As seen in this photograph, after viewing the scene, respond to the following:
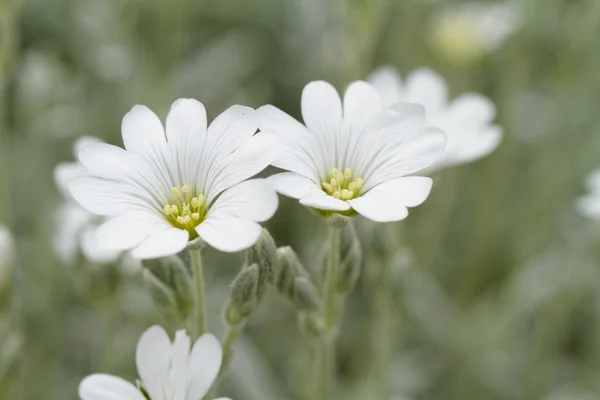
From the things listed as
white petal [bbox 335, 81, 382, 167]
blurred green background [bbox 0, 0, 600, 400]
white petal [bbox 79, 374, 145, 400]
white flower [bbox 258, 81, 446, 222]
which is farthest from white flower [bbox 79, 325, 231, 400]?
blurred green background [bbox 0, 0, 600, 400]

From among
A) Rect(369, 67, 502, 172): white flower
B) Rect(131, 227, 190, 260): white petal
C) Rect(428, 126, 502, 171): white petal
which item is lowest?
Rect(131, 227, 190, 260): white petal

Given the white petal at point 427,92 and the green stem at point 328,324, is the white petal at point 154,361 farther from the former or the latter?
the white petal at point 427,92

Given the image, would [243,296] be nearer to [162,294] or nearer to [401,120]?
[162,294]

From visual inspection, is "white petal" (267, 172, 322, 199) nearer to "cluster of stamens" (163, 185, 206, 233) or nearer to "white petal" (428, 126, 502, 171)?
"cluster of stamens" (163, 185, 206, 233)

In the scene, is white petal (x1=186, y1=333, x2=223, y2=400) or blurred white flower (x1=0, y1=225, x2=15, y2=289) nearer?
white petal (x1=186, y1=333, x2=223, y2=400)

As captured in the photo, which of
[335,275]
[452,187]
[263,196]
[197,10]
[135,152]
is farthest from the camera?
[197,10]

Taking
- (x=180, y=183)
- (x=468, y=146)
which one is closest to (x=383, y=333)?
(x=468, y=146)

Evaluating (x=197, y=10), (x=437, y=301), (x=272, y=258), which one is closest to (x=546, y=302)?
(x=437, y=301)

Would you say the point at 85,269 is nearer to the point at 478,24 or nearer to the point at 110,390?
the point at 110,390
